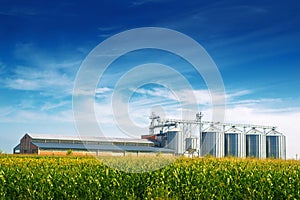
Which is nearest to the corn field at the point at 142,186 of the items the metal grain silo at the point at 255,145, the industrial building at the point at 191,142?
the industrial building at the point at 191,142

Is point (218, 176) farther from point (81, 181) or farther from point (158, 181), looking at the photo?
point (81, 181)

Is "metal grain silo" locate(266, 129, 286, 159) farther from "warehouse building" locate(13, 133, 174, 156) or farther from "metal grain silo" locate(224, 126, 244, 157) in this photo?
"warehouse building" locate(13, 133, 174, 156)

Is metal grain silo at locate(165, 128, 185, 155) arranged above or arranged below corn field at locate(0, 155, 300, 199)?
above

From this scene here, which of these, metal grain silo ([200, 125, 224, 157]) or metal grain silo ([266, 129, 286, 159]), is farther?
metal grain silo ([266, 129, 286, 159])

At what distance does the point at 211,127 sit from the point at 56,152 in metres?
23.0

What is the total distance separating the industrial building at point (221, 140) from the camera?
53.2 meters

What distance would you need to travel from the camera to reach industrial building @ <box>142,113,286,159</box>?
53181mm

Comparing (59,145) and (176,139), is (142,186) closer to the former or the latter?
(176,139)

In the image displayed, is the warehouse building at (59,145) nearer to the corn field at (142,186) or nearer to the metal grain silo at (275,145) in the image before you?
the metal grain silo at (275,145)

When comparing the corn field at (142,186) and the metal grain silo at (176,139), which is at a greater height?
the metal grain silo at (176,139)

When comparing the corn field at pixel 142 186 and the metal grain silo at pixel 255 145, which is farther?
the metal grain silo at pixel 255 145

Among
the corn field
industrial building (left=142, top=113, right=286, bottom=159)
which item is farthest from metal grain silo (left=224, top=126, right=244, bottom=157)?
the corn field

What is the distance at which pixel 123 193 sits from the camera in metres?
14.2

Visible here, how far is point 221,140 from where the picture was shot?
58.4m
